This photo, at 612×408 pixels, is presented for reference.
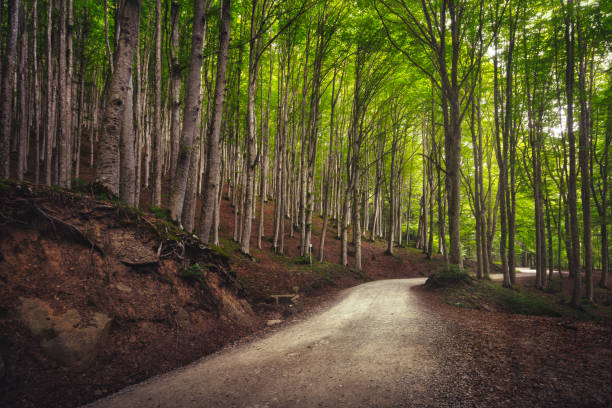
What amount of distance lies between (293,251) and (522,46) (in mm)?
15200

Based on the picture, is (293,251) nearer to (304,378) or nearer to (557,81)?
(304,378)

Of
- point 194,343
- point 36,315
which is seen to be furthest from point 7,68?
point 194,343

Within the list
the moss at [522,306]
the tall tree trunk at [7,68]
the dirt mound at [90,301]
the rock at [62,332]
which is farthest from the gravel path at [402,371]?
the tall tree trunk at [7,68]

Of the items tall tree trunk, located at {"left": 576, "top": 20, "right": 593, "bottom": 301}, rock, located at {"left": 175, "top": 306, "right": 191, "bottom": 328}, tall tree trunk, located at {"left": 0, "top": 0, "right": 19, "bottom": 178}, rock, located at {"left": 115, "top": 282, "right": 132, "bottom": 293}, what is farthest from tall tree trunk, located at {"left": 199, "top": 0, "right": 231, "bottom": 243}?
tall tree trunk, located at {"left": 576, "top": 20, "right": 593, "bottom": 301}

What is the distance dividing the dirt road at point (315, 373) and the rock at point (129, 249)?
6.26 ft

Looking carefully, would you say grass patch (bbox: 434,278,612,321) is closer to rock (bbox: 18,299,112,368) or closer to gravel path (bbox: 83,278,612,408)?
gravel path (bbox: 83,278,612,408)

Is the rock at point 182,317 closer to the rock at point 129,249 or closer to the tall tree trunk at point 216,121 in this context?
the rock at point 129,249

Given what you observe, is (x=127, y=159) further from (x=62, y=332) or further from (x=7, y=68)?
(x=7, y=68)

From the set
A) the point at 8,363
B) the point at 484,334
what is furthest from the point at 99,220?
the point at 484,334

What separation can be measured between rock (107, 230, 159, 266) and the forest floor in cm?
16

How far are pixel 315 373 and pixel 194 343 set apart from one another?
223cm

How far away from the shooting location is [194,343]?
4.14m

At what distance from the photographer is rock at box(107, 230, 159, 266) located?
4191 mm

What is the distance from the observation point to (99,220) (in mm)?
4324
